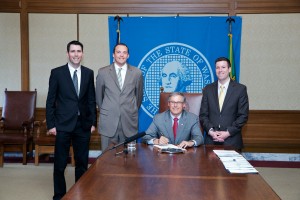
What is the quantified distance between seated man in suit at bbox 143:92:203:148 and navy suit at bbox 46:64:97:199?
0.70 metres

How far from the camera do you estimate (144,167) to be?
235cm

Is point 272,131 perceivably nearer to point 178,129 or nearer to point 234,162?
point 178,129

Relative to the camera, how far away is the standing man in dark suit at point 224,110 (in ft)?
11.4

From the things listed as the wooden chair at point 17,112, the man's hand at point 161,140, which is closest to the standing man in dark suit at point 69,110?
the man's hand at point 161,140

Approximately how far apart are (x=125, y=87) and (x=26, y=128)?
7.78 feet

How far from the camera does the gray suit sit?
3.60m

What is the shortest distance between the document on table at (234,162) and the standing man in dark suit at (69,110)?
136 cm

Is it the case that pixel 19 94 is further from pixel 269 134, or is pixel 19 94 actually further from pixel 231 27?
pixel 269 134

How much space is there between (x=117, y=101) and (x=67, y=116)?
0.49 m

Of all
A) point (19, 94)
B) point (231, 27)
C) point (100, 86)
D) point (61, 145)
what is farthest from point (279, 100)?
point (19, 94)

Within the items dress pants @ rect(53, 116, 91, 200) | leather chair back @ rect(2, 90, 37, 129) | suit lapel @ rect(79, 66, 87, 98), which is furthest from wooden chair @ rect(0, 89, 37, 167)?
suit lapel @ rect(79, 66, 87, 98)

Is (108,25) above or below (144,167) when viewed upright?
above

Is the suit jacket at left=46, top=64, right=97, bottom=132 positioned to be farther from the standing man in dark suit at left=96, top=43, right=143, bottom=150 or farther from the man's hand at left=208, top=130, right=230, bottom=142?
the man's hand at left=208, top=130, right=230, bottom=142

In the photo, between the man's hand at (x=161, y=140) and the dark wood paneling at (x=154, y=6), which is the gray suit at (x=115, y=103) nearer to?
the man's hand at (x=161, y=140)
